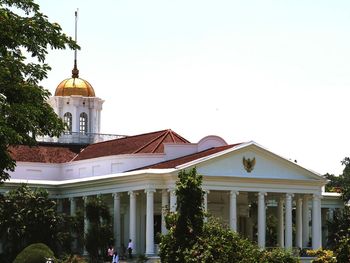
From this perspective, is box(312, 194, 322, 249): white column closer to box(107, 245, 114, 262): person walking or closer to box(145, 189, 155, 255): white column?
box(145, 189, 155, 255): white column

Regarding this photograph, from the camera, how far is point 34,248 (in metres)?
53.6

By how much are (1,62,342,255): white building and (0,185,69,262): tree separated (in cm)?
526

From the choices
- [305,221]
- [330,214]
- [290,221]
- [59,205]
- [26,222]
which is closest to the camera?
[26,222]

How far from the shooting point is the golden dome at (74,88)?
92625mm

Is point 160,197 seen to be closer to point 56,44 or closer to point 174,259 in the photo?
point 174,259

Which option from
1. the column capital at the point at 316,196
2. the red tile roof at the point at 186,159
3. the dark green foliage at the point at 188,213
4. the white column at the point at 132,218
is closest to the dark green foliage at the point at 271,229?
the column capital at the point at 316,196

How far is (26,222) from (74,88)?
26279 millimetres

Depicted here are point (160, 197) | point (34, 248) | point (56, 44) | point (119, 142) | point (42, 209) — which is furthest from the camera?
point (119, 142)

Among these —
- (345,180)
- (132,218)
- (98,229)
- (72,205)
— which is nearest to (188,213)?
(98,229)

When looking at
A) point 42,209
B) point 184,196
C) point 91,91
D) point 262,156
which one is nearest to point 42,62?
point 184,196

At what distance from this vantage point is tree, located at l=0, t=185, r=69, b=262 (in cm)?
6816

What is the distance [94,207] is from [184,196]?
27.3m

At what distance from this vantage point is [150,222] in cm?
7050

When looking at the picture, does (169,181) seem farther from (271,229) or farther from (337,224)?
(271,229)
